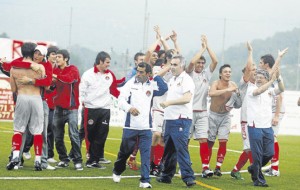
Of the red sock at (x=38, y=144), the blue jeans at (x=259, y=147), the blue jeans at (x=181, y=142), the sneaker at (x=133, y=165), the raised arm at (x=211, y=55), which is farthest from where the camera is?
the sneaker at (x=133, y=165)

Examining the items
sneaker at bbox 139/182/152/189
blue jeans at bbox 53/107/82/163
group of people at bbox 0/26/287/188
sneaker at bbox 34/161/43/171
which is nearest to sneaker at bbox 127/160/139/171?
group of people at bbox 0/26/287/188

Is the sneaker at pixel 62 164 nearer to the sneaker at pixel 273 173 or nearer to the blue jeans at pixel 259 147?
the blue jeans at pixel 259 147

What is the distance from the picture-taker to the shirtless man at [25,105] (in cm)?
1159

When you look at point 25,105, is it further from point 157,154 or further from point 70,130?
point 157,154

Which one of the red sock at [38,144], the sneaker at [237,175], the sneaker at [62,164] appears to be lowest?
the sneaker at [62,164]

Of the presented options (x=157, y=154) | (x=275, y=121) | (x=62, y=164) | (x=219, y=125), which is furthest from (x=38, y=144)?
(x=275, y=121)

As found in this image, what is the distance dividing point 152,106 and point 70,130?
171 cm

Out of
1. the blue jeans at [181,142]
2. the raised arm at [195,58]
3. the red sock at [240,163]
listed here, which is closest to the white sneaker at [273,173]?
the red sock at [240,163]

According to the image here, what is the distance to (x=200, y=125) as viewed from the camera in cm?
1239

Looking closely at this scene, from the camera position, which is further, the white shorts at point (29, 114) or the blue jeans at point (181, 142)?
the white shorts at point (29, 114)

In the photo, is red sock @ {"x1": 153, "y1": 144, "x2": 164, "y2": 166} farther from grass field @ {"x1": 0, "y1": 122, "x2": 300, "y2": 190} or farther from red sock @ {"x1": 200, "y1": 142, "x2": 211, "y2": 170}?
red sock @ {"x1": 200, "y1": 142, "x2": 211, "y2": 170}

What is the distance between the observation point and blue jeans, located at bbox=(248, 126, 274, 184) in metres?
11.2

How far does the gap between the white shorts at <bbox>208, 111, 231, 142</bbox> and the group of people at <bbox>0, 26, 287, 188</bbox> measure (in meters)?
0.02

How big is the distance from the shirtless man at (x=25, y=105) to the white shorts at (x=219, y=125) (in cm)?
317
